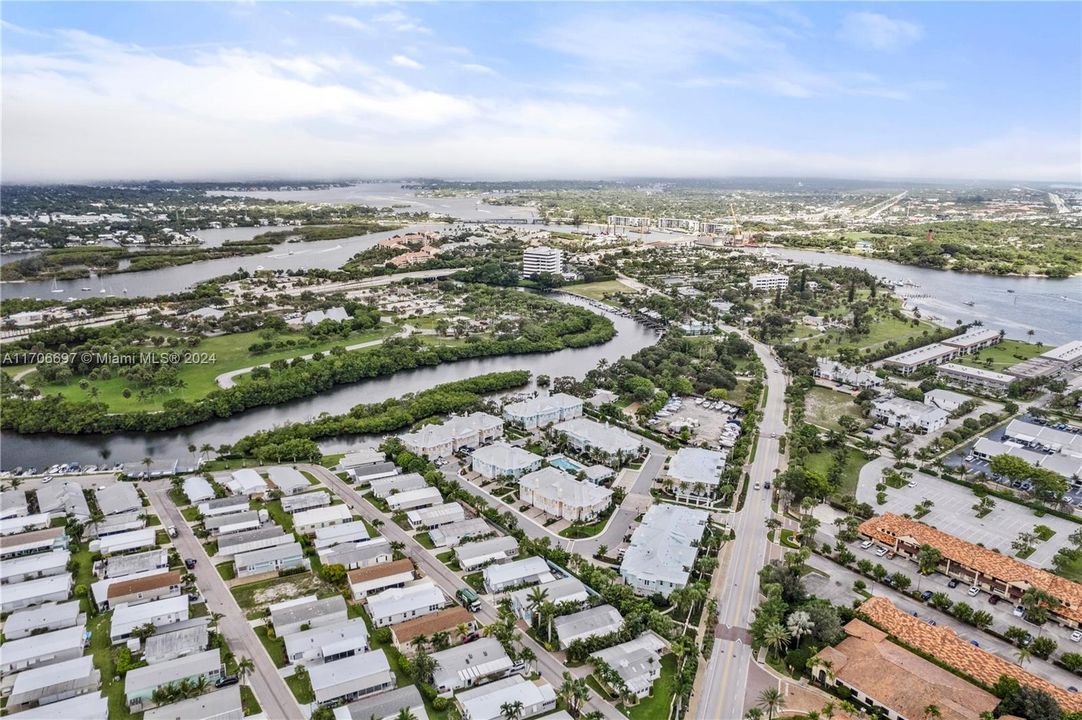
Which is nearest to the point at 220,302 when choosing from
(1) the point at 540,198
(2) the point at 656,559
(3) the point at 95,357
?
(3) the point at 95,357

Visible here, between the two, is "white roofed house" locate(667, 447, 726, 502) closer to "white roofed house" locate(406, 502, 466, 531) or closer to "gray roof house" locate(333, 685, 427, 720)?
"white roofed house" locate(406, 502, 466, 531)

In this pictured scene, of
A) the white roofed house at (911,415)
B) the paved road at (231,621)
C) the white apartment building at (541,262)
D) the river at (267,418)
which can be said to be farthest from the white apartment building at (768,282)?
the paved road at (231,621)

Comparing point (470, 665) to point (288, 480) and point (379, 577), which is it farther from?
point (288, 480)

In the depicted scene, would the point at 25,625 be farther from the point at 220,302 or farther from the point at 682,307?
the point at 682,307

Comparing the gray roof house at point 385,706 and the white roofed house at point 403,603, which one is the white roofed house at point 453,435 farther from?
the gray roof house at point 385,706

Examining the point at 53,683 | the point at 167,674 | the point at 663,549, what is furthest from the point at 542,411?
the point at 53,683

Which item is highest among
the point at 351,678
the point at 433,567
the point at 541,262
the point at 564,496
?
the point at 541,262
